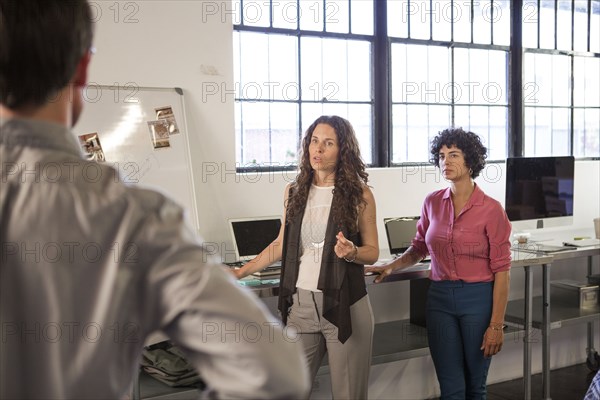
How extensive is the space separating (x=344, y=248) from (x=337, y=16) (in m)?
2.10

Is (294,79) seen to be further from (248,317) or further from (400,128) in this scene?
(248,317)

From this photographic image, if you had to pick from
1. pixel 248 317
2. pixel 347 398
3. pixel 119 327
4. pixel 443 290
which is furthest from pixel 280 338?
pixel 443 290

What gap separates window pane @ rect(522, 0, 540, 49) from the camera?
5.18 m

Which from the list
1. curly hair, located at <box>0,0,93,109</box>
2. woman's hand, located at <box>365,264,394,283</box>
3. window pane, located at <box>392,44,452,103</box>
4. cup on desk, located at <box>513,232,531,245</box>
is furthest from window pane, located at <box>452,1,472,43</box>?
curly hair, located at <box>0,0,93,109</box>

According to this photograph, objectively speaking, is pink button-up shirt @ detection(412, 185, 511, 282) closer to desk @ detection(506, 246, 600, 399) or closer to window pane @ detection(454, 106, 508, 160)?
desk @ detection(506, 246, 600, 399)

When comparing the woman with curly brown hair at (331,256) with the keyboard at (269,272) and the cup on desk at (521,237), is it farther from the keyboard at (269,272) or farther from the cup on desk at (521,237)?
the cup on desk at (521,237)

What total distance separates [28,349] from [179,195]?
2.89m

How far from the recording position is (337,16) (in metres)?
4.39

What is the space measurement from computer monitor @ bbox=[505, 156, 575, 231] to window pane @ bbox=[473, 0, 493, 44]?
97cm

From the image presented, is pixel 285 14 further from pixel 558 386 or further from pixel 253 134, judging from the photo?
pixel 558 386

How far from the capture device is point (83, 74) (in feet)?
2.51

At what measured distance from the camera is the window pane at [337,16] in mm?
4344

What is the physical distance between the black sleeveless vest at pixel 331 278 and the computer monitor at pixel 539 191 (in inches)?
76.3

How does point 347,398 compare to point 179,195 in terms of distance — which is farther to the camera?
point 179,195
